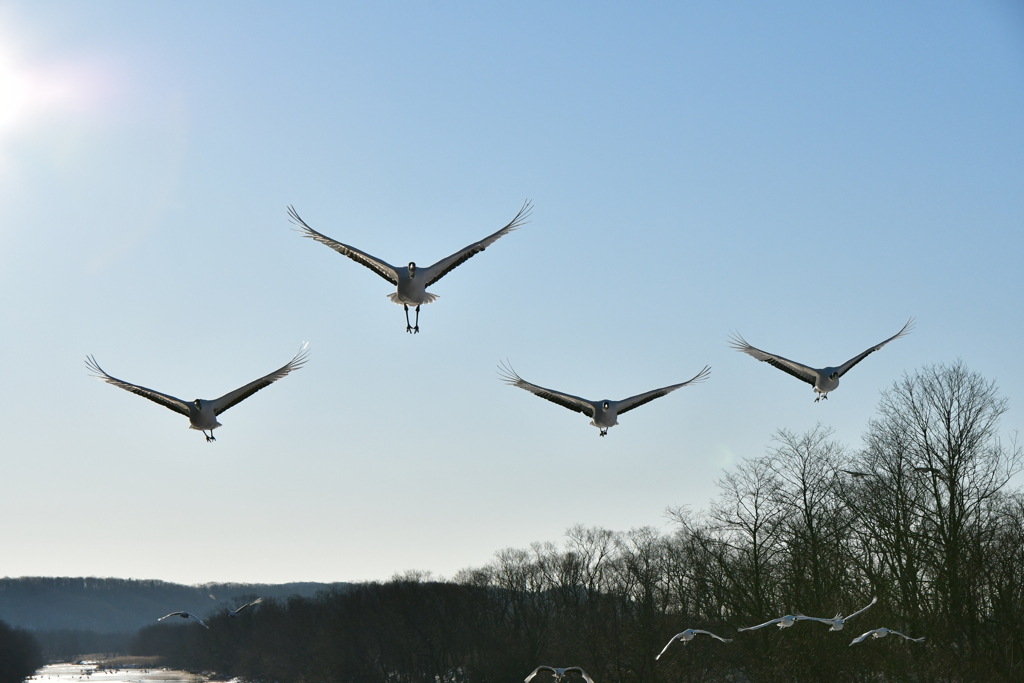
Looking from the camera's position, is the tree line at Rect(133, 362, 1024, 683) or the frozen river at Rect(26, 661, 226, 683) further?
the frozen river at Rect(26, 661, 226, 683)

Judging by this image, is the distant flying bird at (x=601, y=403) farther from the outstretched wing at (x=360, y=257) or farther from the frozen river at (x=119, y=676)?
the frozen river at (x=119, y=676)

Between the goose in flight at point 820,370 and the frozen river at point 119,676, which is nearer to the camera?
the goose in flight at point 820,370

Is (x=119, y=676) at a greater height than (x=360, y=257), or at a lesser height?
lesser

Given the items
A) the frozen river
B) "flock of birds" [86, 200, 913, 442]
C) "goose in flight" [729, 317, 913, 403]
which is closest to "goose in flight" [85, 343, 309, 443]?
"flock of birds" [86, 200, 913, 442]

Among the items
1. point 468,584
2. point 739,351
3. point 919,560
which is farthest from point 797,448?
point 468,584

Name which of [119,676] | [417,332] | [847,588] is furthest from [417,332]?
[119,676]

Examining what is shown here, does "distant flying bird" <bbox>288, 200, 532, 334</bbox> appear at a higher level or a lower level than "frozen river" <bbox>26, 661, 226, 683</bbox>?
higher

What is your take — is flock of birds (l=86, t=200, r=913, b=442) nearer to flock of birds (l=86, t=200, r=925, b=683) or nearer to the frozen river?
flock of birds (l=86, t=200, r=925, b=683)

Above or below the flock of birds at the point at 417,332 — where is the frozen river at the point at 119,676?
below

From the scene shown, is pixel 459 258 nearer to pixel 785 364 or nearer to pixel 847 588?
pixel 785 364

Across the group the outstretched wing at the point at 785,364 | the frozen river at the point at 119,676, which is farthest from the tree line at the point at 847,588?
the frozen river at the point at 119,676

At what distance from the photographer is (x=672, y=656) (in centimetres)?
4606

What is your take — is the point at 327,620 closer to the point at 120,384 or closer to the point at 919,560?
the point at 919,560

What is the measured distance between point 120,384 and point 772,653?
30196 mm
